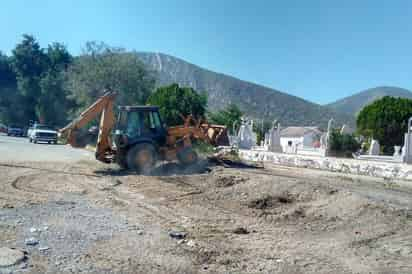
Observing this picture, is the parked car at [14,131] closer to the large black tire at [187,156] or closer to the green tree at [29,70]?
the green tree at [29,70]

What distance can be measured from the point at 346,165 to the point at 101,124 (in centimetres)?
1249

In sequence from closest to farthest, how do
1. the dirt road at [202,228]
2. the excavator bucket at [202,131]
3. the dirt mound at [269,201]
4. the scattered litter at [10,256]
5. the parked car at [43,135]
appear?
the scattered litter at [10,256], the dirt road at [202,228], the dirt mound at [269,201], the excavator bucket at [202,131], the parked car at [43,135]

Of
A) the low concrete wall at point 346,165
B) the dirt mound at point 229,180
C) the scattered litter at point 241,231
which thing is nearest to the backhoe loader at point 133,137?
the dirt mound at point 229,180

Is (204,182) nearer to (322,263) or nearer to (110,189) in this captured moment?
(110,189)

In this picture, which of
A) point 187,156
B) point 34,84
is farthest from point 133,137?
point 34,84

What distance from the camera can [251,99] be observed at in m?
126

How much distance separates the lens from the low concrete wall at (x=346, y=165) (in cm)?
1733

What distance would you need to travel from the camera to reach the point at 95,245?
5.77 m

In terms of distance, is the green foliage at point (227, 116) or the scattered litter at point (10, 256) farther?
the green foliage at point (227, 116)

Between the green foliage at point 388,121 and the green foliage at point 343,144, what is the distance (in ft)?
22.2

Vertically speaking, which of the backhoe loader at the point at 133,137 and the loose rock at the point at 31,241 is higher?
the backhoe loader at the point at 133,137

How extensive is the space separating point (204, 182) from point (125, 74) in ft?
107

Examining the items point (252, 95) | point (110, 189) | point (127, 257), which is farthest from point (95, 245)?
point (252, 95)

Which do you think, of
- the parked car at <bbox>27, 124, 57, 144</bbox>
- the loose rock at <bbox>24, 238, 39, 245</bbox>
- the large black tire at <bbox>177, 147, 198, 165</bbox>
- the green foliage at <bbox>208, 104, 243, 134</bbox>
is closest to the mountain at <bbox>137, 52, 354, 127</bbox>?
the green foliage at <bbox>208, 104, 243, 134</bbox>
